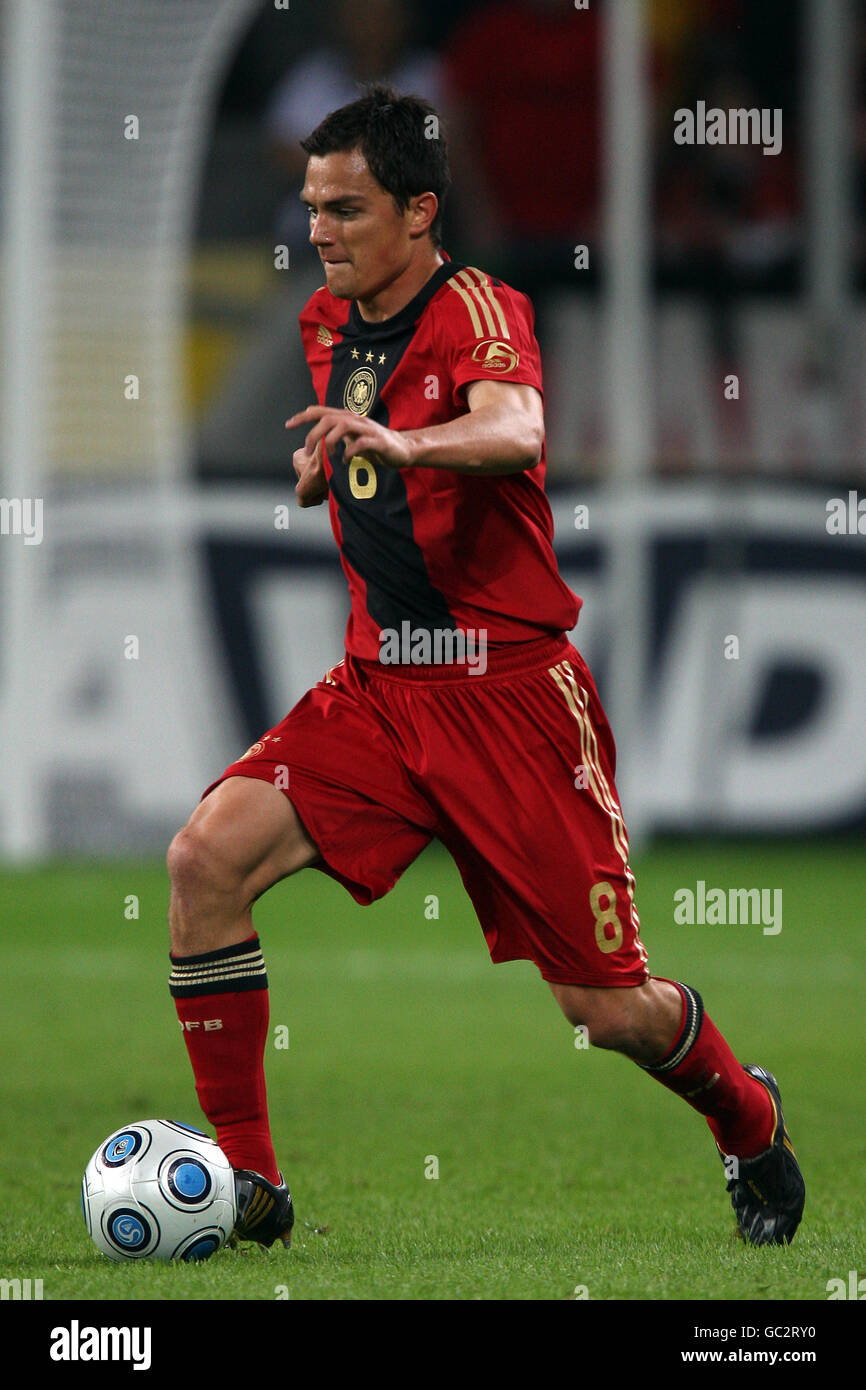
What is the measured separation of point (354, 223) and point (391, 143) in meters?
0.16

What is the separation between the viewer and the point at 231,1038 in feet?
12.7

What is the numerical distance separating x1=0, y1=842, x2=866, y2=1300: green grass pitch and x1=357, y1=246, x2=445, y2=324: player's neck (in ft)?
5.85

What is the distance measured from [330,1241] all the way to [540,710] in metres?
1.08

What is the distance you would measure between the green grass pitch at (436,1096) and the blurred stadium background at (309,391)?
0.85m

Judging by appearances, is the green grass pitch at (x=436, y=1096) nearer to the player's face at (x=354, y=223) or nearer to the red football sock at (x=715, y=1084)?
the red football sock at (x=715, y=1084)

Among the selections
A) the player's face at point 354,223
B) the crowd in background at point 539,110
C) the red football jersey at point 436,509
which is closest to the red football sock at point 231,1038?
the red football jersey at point 436,509

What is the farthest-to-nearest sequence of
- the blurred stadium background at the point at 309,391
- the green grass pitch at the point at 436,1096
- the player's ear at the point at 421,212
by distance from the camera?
the blurred stadium background at the point at 309,391
the player's ear at the point at 421,212
the green grass pitch at the point at 436,1096

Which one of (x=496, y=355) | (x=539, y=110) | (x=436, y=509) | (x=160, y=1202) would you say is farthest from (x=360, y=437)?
(x=539, y=110)

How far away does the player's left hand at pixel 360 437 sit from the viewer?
3344mm

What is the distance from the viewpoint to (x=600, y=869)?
3.92m

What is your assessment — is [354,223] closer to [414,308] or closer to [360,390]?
[414,308]

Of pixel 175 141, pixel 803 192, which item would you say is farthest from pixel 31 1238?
pixel 803 192

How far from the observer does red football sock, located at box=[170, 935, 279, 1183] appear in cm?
382

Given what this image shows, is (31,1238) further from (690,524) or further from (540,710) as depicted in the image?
(690,524)
